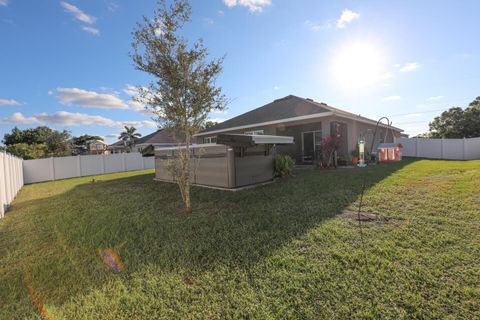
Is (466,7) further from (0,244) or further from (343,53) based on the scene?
(0,244)

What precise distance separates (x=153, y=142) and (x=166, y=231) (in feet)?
81.0

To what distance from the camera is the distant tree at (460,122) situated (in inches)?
960

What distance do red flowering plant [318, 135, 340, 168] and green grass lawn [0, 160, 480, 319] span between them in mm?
5730

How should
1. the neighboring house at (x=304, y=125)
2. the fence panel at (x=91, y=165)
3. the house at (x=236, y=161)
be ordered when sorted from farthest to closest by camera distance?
the fence panel at (x=91, y=165) < the neighboring house at (x=304, y=125) < the house at (x=236, y=161)

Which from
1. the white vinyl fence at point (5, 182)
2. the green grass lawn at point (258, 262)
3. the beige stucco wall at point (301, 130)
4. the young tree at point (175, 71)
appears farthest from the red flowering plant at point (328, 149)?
the white vinyl fence at point (5, 182)

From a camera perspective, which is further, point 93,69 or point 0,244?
point 93,69

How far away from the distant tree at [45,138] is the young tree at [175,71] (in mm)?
31226

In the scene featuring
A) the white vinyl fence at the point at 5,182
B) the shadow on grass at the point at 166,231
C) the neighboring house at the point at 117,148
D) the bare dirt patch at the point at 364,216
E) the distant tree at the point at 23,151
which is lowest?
the shadow on grass at the point at 166,231

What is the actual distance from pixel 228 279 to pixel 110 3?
10.1 metres

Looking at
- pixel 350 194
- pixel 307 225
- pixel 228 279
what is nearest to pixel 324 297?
pixel 228 279

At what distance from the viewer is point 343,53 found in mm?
7773

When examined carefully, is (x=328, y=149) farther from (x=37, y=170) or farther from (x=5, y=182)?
(x=37, y=170)

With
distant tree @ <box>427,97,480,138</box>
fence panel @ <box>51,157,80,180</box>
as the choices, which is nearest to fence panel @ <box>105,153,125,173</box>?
fence panel @ <box>51,157,80,180</box>

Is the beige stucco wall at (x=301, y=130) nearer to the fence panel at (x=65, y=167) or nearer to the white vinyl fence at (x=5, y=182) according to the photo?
the white vinyl fence at (x=5, y=182)
